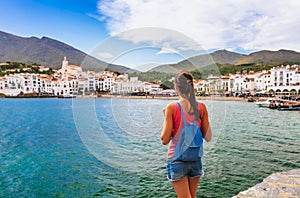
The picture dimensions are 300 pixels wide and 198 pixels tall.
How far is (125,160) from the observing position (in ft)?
11.7

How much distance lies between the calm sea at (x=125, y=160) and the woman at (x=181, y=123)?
48 centimetres

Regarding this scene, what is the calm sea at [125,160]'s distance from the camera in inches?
106

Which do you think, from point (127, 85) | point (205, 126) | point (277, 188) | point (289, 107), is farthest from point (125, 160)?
point (289, 107)

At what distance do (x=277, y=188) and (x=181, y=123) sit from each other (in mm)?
3726

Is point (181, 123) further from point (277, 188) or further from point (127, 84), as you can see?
point (277, 188)

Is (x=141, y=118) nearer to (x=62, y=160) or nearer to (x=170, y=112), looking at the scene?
(x=170, y=112)

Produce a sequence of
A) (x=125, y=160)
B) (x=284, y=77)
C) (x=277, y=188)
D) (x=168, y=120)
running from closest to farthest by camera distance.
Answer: (x=168, y=120)
(x=125, y=160)
(x=277, y=188)
(x=284, y=77)

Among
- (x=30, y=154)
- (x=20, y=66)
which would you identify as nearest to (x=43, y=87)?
(x=20, y=66)

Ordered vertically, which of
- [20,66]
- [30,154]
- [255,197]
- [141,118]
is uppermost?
[20,66]

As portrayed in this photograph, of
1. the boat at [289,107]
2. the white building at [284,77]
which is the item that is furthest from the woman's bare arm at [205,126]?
the white building at [284,77]

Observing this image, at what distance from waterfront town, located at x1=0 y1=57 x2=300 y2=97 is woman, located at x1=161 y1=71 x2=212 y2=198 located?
0.19 m

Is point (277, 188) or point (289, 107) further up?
point (277, 188)

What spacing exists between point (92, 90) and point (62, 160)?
24.8ft

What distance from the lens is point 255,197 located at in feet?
14.3
